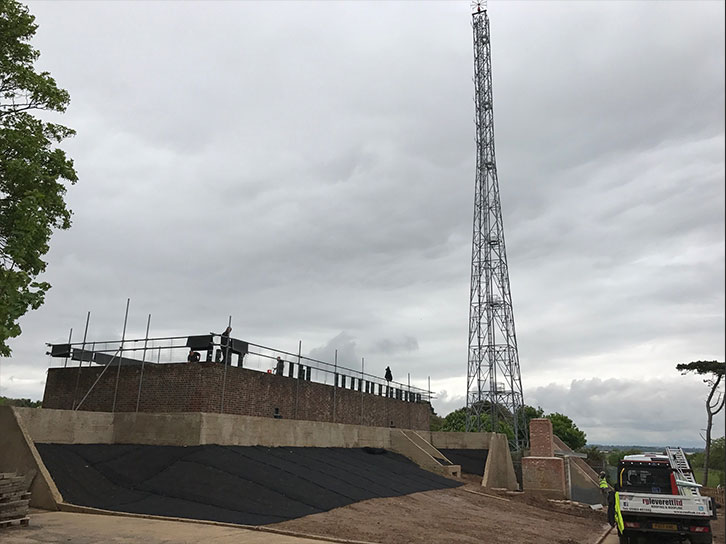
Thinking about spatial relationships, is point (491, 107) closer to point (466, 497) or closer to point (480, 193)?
point (480, 193)

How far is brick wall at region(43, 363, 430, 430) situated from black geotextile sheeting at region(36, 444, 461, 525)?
1883mm

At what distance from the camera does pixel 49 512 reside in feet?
46.8

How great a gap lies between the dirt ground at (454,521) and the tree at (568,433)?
127 feet

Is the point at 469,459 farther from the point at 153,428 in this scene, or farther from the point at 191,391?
the point at 153,428

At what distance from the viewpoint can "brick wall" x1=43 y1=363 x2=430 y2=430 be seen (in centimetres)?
2050

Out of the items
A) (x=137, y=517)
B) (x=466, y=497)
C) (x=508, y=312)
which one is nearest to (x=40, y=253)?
(x=137, y=517)

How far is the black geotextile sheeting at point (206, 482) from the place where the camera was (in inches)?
573

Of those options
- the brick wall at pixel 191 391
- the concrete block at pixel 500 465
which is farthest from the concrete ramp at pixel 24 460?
the concrete block at pixel 500 465

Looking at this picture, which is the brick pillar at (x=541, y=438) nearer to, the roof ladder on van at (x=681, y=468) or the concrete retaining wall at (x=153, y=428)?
the roof ladder on van at (x=681, y=468)

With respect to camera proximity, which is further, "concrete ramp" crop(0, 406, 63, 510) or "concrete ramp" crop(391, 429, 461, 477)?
"concrete ramp" crop(391, 429, 461, 477)

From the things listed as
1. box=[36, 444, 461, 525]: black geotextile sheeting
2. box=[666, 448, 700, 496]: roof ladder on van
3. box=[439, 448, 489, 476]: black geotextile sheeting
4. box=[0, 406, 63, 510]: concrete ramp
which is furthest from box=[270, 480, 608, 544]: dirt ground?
box=[439, 448, 489, 476]: black geotextile sheeting

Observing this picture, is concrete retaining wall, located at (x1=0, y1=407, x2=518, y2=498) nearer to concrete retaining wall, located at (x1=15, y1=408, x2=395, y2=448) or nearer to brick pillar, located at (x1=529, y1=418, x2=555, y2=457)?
concrete retaining wall, located at (x1=15, y1=408, x2=395, y2=448)

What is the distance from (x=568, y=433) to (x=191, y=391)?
166 feet

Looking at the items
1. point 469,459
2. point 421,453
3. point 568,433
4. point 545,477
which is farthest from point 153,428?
point 568,433
